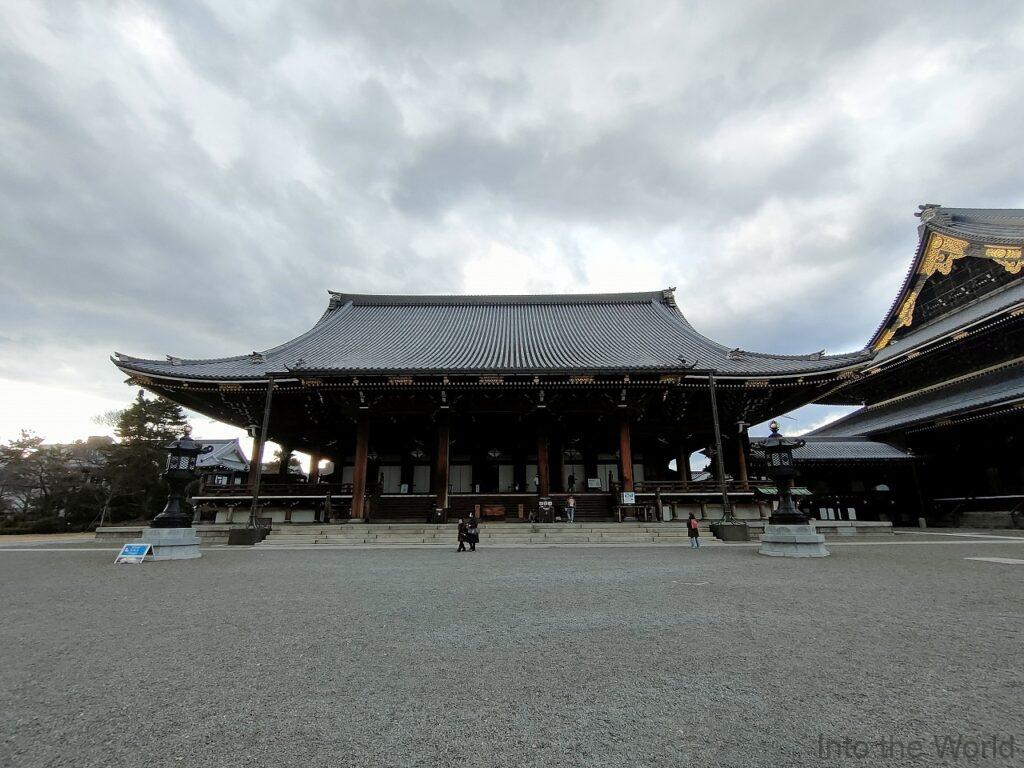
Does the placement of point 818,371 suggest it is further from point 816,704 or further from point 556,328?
point 816,704

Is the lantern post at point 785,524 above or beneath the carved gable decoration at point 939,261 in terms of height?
beneath


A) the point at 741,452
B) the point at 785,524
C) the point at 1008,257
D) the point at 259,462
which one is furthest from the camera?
the point at 1008,257

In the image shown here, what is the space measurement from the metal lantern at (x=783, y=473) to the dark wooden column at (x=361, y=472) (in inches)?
496

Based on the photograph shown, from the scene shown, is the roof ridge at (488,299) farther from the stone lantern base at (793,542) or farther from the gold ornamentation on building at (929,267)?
the stone lantern base at (793,542)

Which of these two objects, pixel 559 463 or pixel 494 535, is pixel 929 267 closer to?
pixel 559 463

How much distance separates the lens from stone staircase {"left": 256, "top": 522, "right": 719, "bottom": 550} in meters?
12.6

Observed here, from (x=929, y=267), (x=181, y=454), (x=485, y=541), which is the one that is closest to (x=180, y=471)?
(x=181, y=454)

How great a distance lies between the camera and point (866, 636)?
12.4 feet

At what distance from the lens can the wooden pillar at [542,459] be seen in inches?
650

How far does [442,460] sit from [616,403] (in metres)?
6.95

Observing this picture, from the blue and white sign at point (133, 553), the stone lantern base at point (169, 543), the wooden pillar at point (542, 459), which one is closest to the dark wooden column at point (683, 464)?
the wooden pillar at point (542, 459)

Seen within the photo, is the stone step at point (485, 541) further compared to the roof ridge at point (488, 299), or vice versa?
the roof ridge at point (488, 299)

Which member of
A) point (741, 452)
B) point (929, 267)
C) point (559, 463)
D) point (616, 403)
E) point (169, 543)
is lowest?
point (169, 543)

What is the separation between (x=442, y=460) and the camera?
55.4 ft
